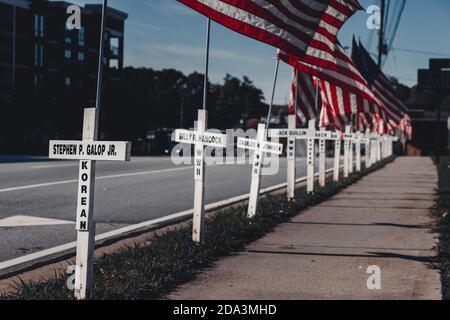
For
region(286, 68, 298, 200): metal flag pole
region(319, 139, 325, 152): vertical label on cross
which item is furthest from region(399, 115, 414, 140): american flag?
region(286, 68, 298, 200): metal flag pole

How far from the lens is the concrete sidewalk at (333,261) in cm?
687

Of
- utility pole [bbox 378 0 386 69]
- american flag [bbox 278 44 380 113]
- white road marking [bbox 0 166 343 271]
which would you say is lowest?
white road marking [bbox 0 166 343 271]

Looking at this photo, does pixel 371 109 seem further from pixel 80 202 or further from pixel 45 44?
pixel 45 44

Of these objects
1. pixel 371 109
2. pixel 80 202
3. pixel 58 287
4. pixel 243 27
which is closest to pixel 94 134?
pixel 80 202

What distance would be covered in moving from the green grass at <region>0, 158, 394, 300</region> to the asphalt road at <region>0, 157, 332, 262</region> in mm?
1353

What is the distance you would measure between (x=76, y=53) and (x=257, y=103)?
237 ft

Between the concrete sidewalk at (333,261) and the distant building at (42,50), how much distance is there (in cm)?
4450

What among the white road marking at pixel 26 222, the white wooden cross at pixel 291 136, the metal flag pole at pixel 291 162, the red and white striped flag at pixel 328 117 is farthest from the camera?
the red and white striped flag at pixel 328 117

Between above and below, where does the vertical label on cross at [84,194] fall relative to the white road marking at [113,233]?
above

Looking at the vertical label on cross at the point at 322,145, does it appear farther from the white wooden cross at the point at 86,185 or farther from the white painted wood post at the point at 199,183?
the white wooden cross at the point at 86,185

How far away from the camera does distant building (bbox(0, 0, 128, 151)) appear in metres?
56.5

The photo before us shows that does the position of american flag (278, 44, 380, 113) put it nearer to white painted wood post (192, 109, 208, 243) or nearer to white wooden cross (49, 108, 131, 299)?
white painted wood post (192, 109, 208, 243)

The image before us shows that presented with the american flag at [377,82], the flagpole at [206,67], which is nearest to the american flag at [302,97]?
the american flag at [377,82]

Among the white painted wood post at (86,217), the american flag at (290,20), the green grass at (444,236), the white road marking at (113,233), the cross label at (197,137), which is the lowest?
the white road marking at (113,233)
